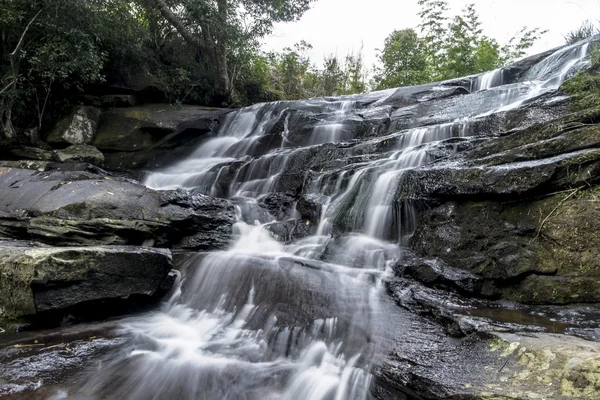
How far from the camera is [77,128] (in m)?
10.3

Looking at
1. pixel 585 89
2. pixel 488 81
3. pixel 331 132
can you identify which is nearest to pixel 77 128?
pixel 331 132

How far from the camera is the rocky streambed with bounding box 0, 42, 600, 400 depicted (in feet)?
9.03

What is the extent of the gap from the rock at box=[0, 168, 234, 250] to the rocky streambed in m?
0.03

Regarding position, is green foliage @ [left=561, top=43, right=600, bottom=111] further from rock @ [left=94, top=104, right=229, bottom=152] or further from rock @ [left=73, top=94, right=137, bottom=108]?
rock @ [left=73, top=94, right=137, bottom=108]

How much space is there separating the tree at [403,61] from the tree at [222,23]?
748 cm

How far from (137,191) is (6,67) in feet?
22.9

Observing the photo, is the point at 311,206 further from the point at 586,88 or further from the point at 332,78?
the point at 332,78

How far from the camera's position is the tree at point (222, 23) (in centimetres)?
1167


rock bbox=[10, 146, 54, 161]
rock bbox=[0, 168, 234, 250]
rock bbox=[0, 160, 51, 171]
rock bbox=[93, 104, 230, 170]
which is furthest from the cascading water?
rock bbox=[10, 146, 54, 161]

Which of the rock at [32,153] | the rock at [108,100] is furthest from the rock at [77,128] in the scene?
A: the rock at [32,153]

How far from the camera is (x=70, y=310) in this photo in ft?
11.9

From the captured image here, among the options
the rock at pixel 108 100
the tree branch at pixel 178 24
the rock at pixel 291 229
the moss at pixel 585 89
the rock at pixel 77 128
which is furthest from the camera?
the tree branch at pixel 178 24

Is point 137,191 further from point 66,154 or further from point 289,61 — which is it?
point 289,61

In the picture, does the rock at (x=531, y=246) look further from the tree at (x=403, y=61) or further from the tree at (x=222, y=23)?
the tree at (x=403, y=61)
